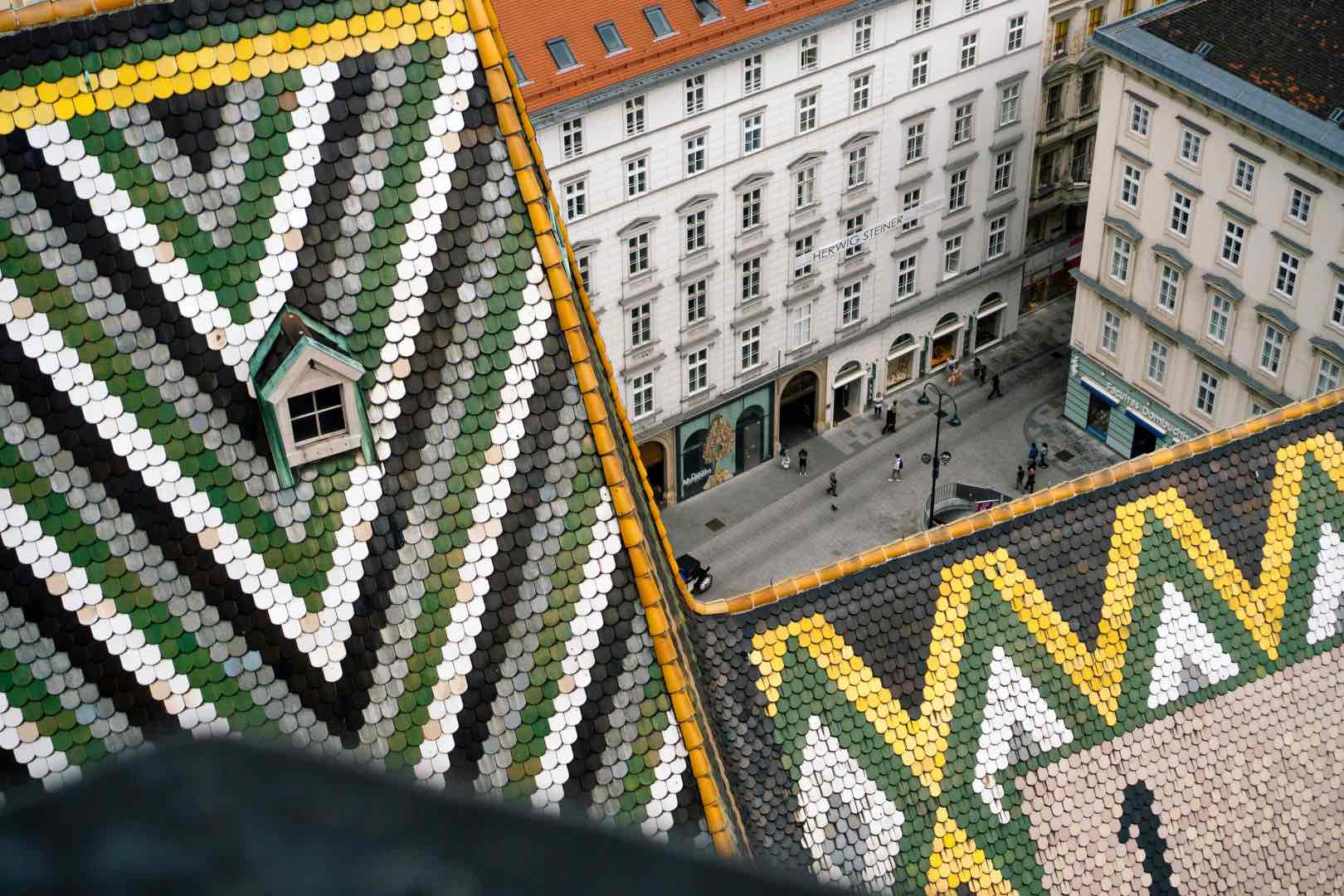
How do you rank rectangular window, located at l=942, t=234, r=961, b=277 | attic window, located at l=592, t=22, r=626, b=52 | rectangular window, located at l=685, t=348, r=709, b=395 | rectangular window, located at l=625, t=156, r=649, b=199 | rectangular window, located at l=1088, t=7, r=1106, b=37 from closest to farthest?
1. attic window, located at l=592, t=22, r=626, b=52
2. rectangular window, located at l=625, t=156, r=649, b=199
3. rectangular window, located at l=685, t=348, r=709, b=395
4. rectangular window, located at l=1088, t=7, r=1106, b=37
5. rectangular window, located at l=942, t=234, r=961, b=277

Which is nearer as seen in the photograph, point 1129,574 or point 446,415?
point 446,415

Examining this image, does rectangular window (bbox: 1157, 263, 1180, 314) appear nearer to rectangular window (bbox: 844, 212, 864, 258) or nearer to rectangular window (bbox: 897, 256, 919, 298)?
rectangular window (bbox: 897, 256, 919, 298)

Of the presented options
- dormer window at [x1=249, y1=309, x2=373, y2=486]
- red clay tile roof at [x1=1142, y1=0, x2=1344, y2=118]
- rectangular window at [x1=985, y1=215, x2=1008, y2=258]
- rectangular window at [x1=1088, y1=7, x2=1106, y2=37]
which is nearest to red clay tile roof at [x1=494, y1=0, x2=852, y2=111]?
red clay tile roof at [x1=1142, y1=0, x2=1344, y2=118]

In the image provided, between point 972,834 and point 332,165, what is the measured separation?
12.1 m

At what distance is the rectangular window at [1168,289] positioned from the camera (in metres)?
66.0

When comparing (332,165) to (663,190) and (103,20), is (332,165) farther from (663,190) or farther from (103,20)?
(663,190)

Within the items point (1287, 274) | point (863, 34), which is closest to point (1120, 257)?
point (1287, 274)

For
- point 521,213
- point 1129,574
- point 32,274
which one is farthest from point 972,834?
point 32,274

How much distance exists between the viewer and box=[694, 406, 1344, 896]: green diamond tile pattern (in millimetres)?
22828

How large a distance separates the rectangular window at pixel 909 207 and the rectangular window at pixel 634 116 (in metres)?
13.9

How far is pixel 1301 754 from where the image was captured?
25656 mm

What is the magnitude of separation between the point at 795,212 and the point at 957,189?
29.0 ft

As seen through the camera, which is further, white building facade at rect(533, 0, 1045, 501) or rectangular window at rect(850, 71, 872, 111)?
rectangular window at rect(850, 71, 872, 111)

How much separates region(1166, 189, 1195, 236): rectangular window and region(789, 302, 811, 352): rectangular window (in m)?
14.5
